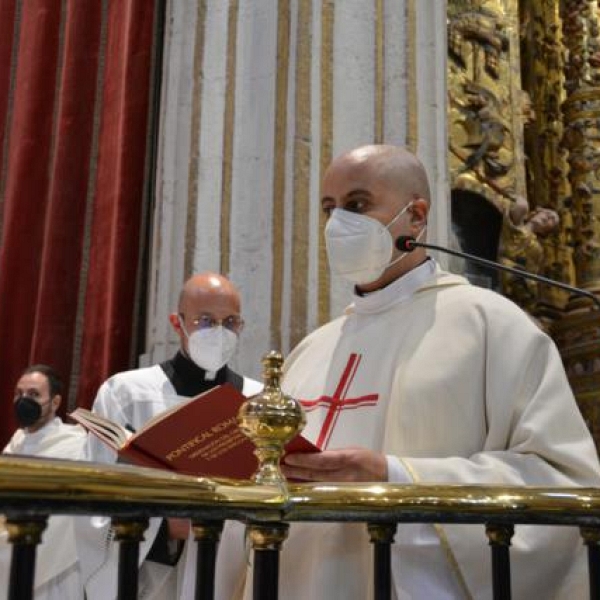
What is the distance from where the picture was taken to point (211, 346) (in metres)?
2.89

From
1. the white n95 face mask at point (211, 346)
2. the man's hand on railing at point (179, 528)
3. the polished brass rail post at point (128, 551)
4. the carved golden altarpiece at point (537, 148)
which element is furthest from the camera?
the carved golden altarpiece at point (537, 148)

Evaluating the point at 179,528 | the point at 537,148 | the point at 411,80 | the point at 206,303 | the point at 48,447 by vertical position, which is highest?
the point at 537,148

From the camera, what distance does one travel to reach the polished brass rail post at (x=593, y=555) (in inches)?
47.6

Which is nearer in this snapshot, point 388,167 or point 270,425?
point 270,425

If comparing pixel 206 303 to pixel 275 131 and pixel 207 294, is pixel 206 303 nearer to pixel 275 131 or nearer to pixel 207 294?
pixel 207 294

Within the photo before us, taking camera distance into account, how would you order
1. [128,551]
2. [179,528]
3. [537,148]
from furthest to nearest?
[537,148] < [179,528] < [128,551]

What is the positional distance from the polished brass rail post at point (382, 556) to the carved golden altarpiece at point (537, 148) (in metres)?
3.34

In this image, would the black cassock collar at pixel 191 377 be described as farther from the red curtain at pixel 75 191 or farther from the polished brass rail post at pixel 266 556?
the polished brass rail post at pixel 266 556

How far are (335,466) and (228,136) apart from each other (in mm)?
2298

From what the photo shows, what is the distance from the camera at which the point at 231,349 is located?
292cm

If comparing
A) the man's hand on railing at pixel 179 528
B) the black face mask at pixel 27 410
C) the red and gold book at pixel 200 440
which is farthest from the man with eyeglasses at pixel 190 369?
the red and gold book at pixel 200 440

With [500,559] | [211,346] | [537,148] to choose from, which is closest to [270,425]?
[500,559]

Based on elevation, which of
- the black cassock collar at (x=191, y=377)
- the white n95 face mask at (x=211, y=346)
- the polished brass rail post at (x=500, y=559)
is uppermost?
the white n95 face mask at (x=211, y=346)

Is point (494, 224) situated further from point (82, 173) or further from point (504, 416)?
point (504, 416)
